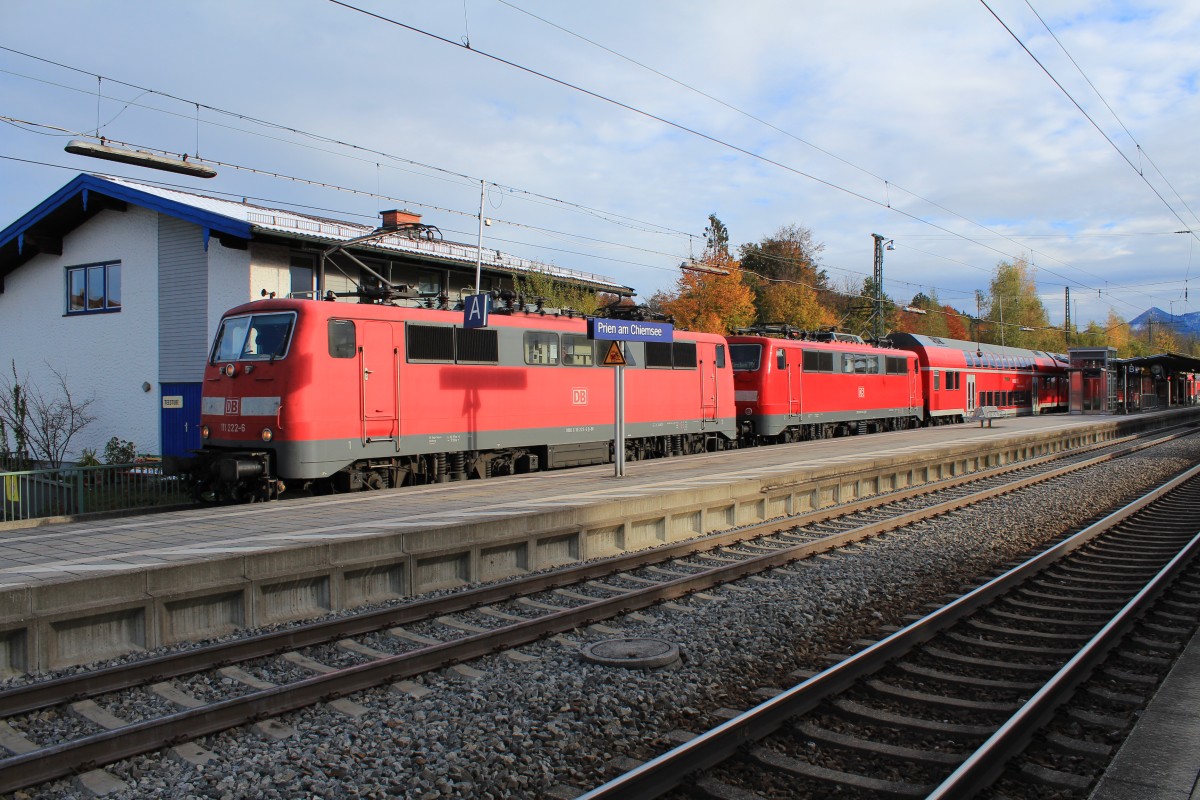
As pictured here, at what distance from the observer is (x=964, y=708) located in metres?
5.83

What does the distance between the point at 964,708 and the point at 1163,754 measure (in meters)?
1.17

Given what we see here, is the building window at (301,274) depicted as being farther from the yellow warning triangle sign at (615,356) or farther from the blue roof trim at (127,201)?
the yellow warning triangle sign at (615,356)

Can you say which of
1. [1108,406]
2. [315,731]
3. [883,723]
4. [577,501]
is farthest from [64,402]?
[1108,406]

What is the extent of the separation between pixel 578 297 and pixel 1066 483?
58.7ft

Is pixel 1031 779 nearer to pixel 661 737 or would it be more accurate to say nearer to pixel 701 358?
pixel 661 737

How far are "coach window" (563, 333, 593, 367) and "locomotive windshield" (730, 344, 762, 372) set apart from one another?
710 cm

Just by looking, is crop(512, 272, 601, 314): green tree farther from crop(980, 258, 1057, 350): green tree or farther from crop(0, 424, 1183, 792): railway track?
crop(980, 258, 1057, 350): green tree

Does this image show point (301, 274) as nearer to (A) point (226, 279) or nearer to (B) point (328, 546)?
(A) point (226, 279)

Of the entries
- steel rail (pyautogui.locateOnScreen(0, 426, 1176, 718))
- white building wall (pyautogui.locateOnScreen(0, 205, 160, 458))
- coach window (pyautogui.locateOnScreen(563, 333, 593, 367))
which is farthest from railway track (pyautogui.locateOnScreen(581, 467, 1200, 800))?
white building wall (pyautogui.locateOnScreen(0, 205, 160, 458))

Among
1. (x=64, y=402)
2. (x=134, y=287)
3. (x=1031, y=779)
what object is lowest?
(x=1031, y=779)

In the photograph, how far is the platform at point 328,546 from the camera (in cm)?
723

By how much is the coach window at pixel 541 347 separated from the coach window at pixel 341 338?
4.04 meters

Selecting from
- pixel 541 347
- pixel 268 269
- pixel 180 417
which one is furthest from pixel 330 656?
pixel 180 417

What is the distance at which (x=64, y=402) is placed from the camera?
2606 cm
